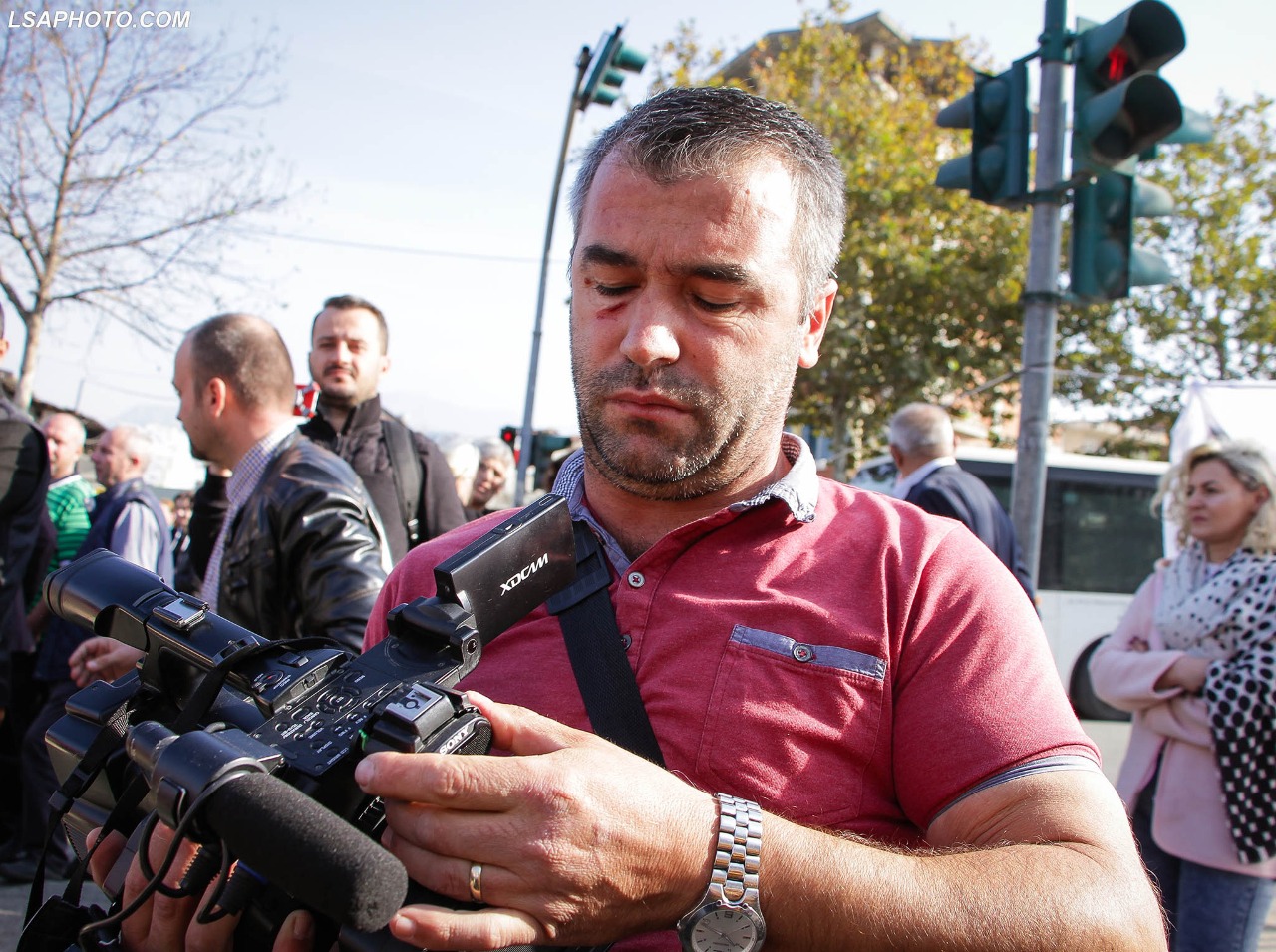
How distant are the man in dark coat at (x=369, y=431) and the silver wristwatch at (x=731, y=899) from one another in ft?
11.6

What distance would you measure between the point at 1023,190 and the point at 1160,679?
9.42 ft

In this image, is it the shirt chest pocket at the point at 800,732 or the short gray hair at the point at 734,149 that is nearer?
the shirt chest pocket at the point at 800,732

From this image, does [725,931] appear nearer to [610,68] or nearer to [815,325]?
[815,325]

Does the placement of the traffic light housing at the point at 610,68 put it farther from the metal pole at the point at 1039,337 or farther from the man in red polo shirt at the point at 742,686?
the man in red polo shirt at the point at 742,686

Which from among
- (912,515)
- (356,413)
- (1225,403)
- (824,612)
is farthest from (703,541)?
(1225,403)

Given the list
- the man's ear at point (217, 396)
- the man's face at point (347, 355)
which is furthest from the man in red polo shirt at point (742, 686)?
the man's face at point (347, 355)

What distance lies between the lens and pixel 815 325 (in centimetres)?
207

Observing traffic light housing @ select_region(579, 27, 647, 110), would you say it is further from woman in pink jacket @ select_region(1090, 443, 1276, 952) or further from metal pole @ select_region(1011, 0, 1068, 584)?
woman in pink jacket @ select_region(1090, 443, 1276, 952)

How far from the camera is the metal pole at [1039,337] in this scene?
5320 mm

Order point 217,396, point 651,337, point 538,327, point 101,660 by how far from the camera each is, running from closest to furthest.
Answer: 1. point 651,337
2. point 101,660
3. point 217,396
4. point 538,327

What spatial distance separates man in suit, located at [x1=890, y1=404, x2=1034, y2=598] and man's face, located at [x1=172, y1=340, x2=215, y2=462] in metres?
3.25

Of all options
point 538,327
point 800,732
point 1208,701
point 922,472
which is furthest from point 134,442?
point 538,327

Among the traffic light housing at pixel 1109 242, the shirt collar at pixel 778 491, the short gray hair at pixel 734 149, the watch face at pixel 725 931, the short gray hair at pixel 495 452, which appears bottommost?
the watch face at pixel 725 931

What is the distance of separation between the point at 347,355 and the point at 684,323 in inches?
132
